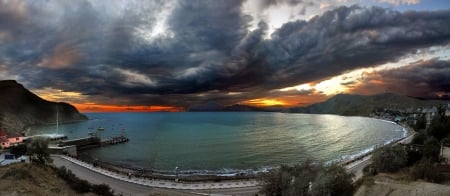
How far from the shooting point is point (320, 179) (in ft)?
82.5

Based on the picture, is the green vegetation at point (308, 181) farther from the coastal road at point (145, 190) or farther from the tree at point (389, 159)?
the tree at point (389, 159)

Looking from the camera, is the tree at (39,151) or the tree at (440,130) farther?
the tree at (440,130)

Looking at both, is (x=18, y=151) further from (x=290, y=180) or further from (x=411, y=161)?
(x=411, y=161)

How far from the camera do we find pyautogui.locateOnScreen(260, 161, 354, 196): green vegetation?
24875mm

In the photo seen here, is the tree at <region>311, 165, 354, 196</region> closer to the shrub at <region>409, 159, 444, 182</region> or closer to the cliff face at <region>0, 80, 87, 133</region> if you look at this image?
the shrub at <region>409, 159, 444, 182</region>

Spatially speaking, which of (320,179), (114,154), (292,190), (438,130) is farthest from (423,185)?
(114,154)

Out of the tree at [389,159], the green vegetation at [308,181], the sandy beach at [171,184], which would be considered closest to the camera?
the green vegetation at [308,181]

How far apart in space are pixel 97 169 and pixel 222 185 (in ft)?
75.4

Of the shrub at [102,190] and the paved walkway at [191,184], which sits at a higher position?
the shrub at [102,190]

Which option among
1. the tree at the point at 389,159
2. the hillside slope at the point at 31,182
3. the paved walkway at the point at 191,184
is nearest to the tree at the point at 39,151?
the hillside slope at the point at 31,182

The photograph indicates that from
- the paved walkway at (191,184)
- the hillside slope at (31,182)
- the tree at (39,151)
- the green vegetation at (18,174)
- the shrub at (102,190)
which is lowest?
the paved walkway at (191,184)

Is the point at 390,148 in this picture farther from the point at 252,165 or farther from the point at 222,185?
the point at 252,165

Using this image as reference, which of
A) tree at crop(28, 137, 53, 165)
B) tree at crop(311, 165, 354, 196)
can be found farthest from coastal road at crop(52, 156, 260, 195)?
tree at crop(311, 165, 354, 196)

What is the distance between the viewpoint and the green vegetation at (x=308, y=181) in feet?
81.6
